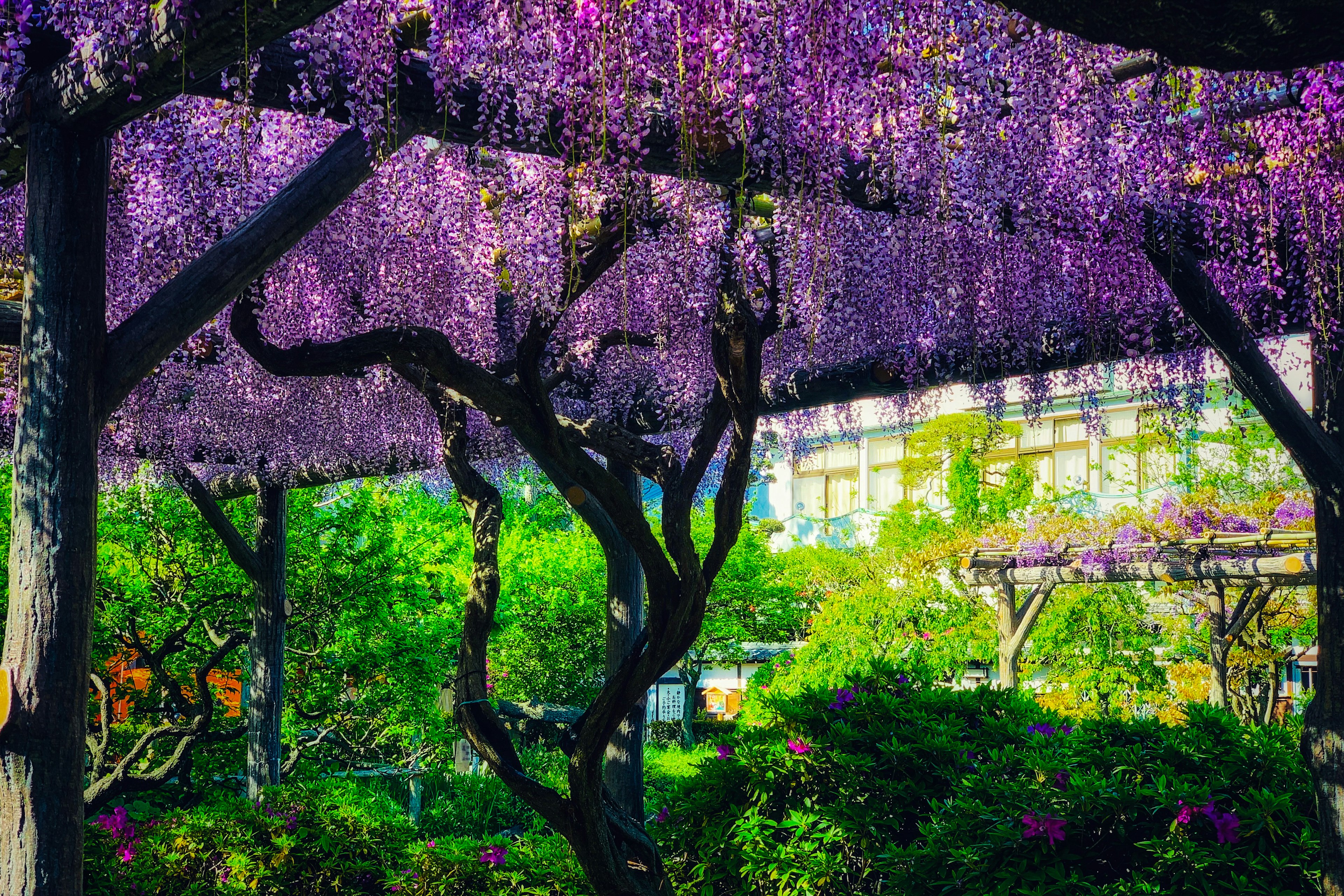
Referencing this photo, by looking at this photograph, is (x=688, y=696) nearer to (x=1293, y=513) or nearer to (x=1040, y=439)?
(x=1293, y=513)

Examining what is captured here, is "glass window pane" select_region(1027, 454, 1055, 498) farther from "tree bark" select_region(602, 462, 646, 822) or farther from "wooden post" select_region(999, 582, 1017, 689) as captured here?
"tree bark" select_region(602, 462, 646, 822)

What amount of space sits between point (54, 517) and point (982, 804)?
323 cm

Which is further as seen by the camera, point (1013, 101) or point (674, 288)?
point (674, 288)

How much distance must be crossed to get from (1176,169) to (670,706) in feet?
50.2

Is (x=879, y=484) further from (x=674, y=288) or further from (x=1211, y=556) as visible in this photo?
(x=674, y=288)

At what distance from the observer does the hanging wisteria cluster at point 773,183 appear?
3.06m

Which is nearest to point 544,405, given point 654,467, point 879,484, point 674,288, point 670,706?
point 654,467

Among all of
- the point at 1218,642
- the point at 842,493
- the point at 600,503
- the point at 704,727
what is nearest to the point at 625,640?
the point at 600,503

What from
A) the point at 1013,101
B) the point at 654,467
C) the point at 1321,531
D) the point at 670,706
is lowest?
the point at 670,706

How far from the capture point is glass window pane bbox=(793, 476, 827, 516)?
26.8 m

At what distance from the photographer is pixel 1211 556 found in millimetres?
10586

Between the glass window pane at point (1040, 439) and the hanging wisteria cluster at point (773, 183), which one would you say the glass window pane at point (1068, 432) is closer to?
the glass window pane at point (1040, 439)

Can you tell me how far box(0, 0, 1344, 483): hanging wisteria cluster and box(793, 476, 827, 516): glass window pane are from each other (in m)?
20.7

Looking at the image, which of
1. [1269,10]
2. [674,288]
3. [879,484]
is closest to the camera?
[1269,10]
